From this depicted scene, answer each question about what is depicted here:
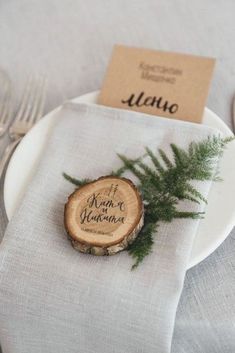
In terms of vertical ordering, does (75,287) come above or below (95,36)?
below

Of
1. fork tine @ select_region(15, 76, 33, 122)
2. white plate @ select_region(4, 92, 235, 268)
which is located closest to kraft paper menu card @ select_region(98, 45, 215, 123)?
white plate @ select_region(4, 92, 235, 268)

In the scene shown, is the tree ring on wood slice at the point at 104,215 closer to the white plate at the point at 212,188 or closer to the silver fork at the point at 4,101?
the white plate at the point at 212,188

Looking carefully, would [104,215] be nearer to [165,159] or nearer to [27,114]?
[165,159]

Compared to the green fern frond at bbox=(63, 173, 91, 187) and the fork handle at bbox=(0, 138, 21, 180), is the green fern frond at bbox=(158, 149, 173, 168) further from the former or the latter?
the fork handle at bbox=(0, 138, 21, 180)

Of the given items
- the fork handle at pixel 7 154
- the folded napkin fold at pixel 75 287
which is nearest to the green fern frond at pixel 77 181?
the folded napkin fold at pixel 75 287

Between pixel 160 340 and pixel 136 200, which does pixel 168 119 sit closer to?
pixel 136 200

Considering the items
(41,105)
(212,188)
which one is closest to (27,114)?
(41,105)
